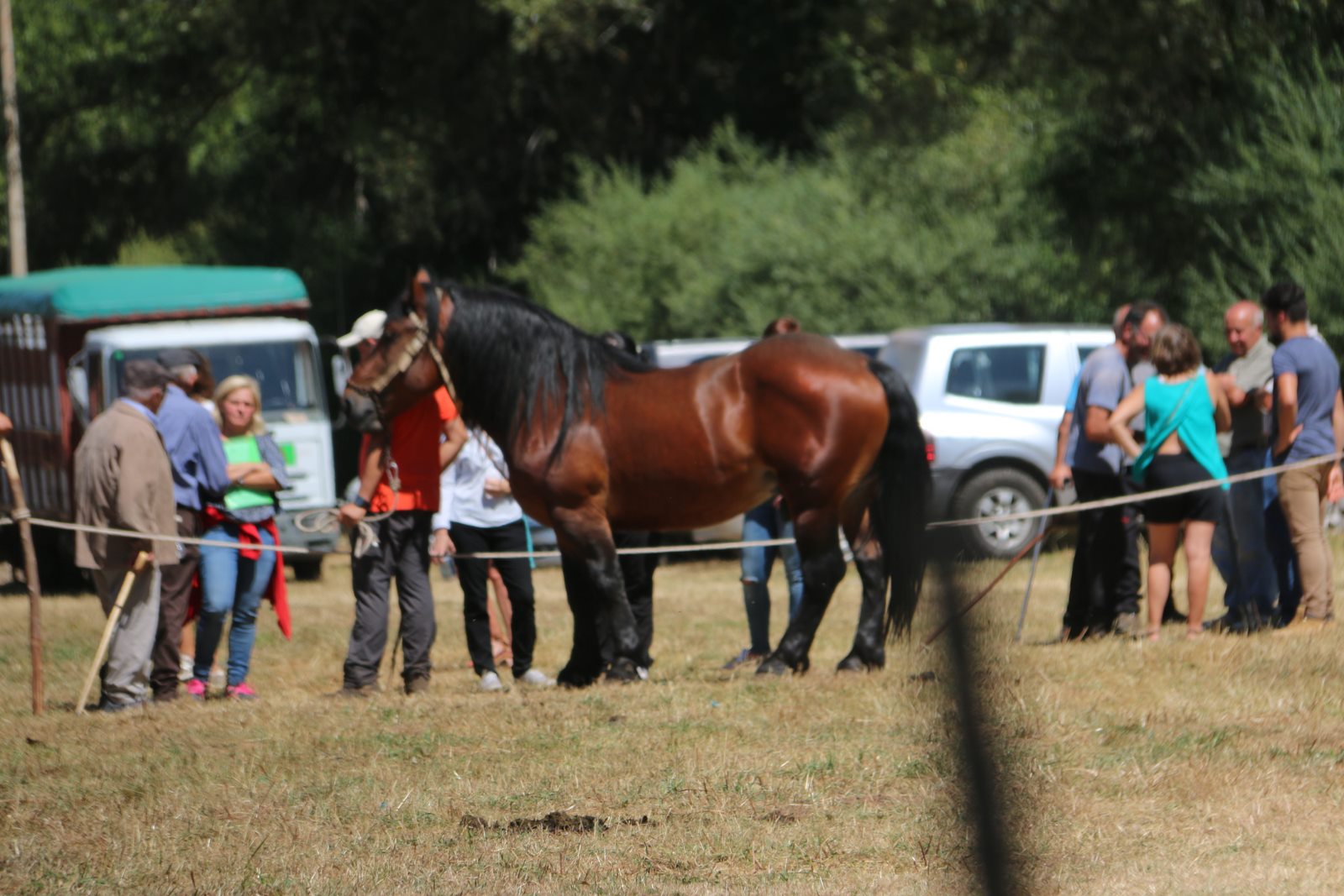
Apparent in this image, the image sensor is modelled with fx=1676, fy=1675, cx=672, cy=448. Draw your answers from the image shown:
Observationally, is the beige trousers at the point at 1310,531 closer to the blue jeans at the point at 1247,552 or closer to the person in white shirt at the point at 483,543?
the blue jeans at the point at 1247,552

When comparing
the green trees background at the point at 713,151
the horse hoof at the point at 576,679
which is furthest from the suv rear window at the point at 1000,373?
the horse hoof at the point at 576,679

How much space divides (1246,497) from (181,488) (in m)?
5.57

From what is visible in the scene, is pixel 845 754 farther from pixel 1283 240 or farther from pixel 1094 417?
pixel 1283 240

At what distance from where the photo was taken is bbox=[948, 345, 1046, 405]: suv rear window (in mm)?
14633

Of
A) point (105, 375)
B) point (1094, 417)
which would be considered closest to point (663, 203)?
point (105, 375)

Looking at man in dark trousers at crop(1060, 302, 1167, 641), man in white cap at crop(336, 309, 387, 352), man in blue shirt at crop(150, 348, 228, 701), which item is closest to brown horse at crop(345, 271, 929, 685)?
man in white cap at crop(336, 309, 387, 352)

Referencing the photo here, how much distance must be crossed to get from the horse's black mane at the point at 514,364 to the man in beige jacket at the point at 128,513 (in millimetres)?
1504

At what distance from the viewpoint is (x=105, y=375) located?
50.4 feet

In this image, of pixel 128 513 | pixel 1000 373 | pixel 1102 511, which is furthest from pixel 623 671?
pixel 1000 373

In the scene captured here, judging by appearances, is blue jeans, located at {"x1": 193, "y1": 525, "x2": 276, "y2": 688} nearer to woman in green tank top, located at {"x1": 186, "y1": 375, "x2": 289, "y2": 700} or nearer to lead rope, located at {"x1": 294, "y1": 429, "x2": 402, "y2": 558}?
woman in green tank top, located at {"x1": 186, "y1": 375, "x2": 289, "y2": 700}

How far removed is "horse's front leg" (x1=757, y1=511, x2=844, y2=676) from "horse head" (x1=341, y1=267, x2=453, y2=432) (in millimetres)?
1899

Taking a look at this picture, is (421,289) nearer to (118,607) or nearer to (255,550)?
(255,550)

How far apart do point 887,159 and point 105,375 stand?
1279 cm

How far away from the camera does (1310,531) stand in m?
8.51
